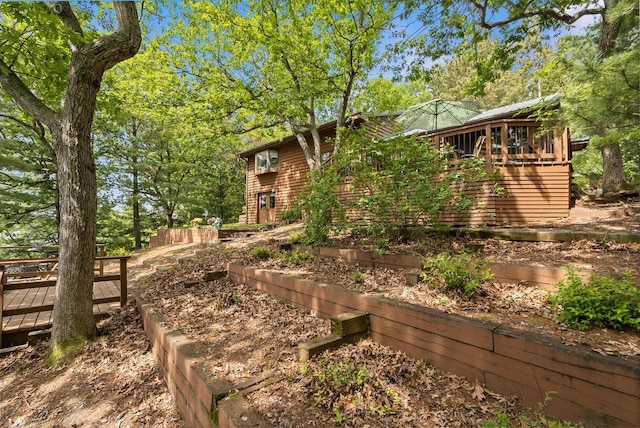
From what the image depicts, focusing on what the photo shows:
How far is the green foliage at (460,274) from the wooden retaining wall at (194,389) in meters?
2.13

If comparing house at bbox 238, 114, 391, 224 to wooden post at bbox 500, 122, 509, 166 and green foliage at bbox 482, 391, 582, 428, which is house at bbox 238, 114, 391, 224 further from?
green foliage at bbox 482, 391, 582, 428

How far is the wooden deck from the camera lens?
4.09m

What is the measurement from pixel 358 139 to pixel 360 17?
681 centimetres

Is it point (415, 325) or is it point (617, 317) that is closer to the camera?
point (617, 317)

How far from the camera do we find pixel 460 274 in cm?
298

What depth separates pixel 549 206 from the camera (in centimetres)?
609

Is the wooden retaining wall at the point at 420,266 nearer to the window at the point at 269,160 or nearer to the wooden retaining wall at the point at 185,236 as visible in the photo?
the wooden retaining wall at the point at 185,236

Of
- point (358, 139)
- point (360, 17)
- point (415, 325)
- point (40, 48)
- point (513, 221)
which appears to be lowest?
point (415, 325)

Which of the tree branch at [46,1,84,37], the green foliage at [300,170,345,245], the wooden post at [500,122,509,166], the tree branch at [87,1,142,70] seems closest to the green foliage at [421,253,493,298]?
the green foliage at [300,170,345,245]

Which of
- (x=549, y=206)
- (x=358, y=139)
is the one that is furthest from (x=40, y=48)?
(x=549, y=206)

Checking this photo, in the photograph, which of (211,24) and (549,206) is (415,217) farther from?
(211,24)

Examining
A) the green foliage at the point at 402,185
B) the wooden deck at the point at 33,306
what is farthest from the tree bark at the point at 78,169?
the green foliage at the point at 402,185

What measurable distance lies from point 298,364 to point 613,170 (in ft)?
30.9

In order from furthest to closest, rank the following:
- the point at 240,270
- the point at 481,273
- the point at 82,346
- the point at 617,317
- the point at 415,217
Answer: the point at 240,270 → the point at 415,217 → the point at 82,346 → the point at 481,273 → the point at 617,317
